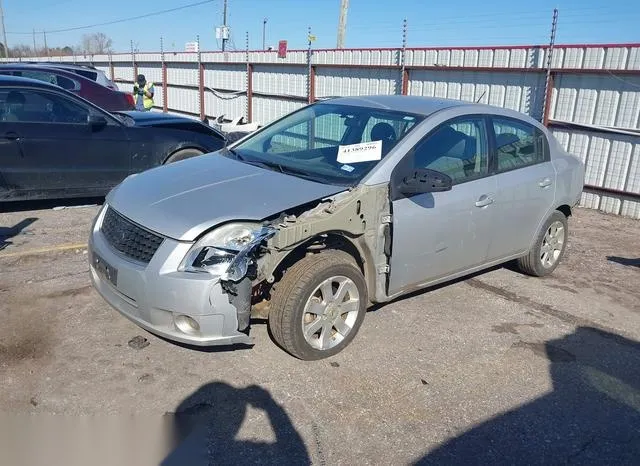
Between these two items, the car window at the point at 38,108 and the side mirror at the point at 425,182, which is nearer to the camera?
the side mirror at the point at 425,182

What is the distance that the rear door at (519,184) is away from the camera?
4629 mm

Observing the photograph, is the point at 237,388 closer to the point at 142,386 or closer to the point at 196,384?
the point at 196,384

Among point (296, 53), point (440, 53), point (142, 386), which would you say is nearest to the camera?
point (142, 386)

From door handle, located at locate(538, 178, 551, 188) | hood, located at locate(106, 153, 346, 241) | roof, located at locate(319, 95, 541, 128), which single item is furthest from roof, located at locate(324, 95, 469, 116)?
hood, located at locate(106, 153, 346, 241)

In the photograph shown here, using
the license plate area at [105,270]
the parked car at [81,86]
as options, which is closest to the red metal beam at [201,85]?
the parked car at [81,86]

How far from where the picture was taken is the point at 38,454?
277cm

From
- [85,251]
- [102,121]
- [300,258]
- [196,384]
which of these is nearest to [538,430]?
[300,258]

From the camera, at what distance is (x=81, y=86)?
11.5m

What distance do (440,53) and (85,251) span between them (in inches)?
275

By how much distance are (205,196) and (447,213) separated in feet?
5.78

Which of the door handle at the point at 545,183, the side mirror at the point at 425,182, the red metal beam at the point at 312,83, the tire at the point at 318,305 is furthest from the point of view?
the red metal beam at the point at 312,83

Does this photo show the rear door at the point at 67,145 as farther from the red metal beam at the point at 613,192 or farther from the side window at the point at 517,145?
the red metal beam at the point at 613,192

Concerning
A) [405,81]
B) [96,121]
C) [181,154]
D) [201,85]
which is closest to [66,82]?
[96,121]

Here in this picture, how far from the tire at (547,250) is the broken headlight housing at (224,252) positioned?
10.0ft
